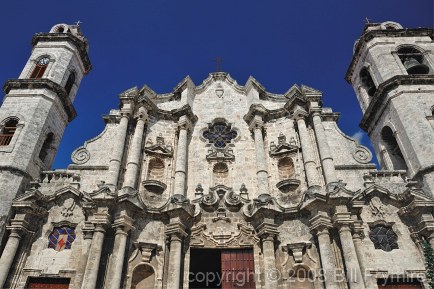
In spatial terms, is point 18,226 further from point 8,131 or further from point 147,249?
point 8,131

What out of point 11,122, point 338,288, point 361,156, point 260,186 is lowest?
point 338,288

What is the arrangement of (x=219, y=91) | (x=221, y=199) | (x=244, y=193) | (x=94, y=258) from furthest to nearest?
(x=219, y=91) → (x=244, y=193) → (x=221, y=199) → (x=94, y=258)

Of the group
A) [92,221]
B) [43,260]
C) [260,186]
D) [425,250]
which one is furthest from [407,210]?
[43,260]

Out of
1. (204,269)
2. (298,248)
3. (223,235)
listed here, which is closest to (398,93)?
(298,248)

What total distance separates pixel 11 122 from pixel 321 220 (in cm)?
1330

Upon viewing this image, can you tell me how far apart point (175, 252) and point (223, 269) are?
195cm

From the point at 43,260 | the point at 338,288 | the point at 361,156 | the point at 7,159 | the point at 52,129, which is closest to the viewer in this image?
the point at 338,288

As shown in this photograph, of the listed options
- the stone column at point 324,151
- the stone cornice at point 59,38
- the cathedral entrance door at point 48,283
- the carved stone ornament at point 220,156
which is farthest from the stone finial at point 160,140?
the stone cornice at point 59,38

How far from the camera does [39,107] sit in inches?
619

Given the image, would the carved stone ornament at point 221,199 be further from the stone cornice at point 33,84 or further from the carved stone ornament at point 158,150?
the stone cornice at point 33,84

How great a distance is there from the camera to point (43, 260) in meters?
12.4

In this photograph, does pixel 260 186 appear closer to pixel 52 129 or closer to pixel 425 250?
pixel 425 250

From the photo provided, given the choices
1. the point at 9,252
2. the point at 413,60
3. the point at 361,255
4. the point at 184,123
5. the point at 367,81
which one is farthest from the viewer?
the point at 367,81

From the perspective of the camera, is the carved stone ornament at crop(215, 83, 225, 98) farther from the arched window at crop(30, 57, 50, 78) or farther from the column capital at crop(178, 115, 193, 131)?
the arched window at crop(30, 57, 50, 78)
